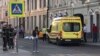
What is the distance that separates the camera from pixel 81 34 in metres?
37.4

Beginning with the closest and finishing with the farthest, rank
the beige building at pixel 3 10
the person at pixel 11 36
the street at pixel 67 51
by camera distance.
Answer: the street at pixel 67 51 < the person at pixel 11 36 < the beige building at pixel 3 10

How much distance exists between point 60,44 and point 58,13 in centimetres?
2164

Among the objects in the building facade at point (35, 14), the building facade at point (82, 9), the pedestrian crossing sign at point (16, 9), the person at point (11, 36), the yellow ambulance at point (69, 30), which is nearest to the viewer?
the pedestrian crossing sign at point (16, 9)

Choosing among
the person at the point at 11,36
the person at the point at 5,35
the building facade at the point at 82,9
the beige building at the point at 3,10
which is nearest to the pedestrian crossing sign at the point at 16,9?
the person at the point at 5,35

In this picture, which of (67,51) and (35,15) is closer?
(67,51)

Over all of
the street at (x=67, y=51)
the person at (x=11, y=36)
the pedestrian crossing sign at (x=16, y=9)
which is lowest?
the street at (x=67, y=51)

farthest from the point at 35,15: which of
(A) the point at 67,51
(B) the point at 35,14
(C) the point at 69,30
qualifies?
(A) the point at 67,51

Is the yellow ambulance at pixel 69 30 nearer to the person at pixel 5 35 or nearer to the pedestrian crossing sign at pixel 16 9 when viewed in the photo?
the person at pixel 5 35

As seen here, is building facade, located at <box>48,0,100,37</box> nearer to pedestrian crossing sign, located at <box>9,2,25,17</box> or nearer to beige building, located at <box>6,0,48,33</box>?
Answer: beige building, located at <box>6,0,48,33</box>

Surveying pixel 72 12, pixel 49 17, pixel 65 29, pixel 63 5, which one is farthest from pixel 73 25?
pixel 49 17

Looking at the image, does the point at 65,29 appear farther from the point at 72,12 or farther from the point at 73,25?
the point at 72,12

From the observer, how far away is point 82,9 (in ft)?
161

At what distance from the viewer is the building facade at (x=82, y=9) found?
45375 millimetres

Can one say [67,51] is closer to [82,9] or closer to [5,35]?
[5,35]
